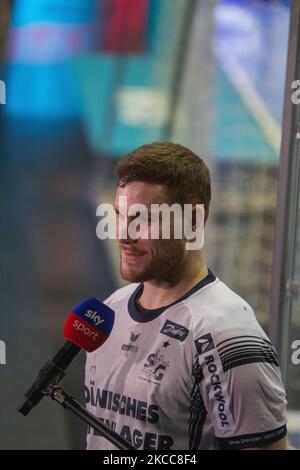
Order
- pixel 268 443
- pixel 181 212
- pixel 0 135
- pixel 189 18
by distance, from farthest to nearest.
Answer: pixel 189 18, pixel 0 135, pixel 181 212, pixel 268 443

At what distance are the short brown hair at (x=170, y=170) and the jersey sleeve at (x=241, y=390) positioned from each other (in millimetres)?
297

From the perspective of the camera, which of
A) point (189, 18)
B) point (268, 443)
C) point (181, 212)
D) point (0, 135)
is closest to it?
point (268, 443)

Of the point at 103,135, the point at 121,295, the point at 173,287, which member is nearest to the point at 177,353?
the point at 173,287

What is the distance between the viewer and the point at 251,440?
1.26 metres

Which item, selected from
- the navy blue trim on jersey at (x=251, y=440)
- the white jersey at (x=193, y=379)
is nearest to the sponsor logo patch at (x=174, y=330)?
the white jersey at (x=193, y=379)

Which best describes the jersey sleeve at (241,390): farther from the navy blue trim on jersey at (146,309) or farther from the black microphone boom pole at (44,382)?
the black microphone boom pole at (44,382)

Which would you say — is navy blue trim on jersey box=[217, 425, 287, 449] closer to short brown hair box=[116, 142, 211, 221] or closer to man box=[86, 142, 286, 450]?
man box=[86, 142, 286, 450]

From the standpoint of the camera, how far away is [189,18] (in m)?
2.27

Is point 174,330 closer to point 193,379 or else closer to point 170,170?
point 193,379

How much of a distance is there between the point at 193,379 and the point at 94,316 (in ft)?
0.75

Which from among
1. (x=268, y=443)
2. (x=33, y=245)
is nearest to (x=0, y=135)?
(x=33, y=245)

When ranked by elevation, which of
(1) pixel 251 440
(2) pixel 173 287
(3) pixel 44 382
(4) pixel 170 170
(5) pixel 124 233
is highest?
(4) pixel 170 170

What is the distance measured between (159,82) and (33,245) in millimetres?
689
